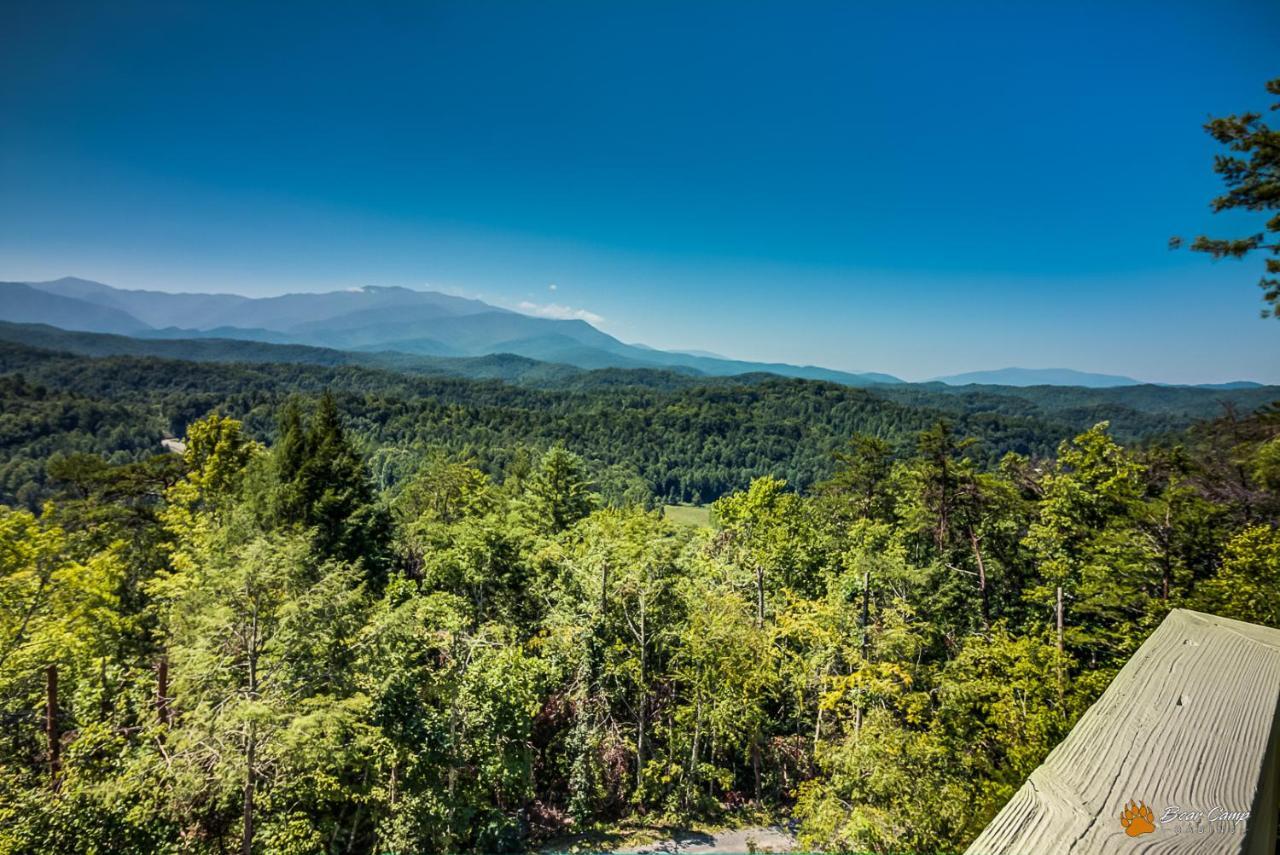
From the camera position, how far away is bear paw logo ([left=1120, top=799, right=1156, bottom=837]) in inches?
35.6

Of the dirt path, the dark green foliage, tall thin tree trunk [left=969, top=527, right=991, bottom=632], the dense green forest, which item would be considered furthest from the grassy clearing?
the dirt path

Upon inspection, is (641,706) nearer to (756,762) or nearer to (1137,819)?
(756,762)

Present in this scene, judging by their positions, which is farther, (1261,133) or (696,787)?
(696,787)

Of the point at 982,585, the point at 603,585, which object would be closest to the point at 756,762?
the point at 603,585

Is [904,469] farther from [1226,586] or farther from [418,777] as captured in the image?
[418,777]

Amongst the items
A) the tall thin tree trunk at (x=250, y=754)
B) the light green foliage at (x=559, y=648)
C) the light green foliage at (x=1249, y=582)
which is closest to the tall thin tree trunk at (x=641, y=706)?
the light green foliage at (x=559, y=648)

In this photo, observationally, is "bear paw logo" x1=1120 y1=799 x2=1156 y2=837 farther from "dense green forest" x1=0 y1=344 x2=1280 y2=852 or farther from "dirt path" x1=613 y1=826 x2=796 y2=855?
"dirt path" x1=613 y1=826 x2=796 y2=855

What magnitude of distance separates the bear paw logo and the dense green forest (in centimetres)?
970

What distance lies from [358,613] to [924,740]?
1193 cm

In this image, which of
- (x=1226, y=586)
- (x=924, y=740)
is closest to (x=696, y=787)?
(x=924, y=740)

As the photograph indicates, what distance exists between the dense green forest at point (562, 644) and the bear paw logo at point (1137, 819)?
9.70 metres

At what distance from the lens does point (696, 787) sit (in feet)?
54.0

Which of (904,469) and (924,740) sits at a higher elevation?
(904,469)

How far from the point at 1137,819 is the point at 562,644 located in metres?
16.4
